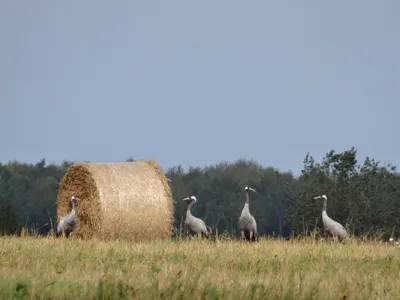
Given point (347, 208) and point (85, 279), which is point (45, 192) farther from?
point (85, 279)

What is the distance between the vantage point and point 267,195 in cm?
6862

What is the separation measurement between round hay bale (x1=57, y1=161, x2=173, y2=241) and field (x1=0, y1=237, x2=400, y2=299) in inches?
139

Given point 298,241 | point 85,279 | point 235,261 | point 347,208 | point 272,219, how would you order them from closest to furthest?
1. point 85,279
2. point 235,261
3. point 298,241
4. point 347,208
5. point 272,219

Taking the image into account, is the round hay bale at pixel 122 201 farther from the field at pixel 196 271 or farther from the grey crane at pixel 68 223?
the field at pixel 196 271

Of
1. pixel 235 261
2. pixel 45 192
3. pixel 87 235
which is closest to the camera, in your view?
pixel 235 261

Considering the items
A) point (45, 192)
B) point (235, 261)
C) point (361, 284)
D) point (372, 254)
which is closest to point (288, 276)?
point (361, 284)

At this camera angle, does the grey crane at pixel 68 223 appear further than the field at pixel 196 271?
Yes

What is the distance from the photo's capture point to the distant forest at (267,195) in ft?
153

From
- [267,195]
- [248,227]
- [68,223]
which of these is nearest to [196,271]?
[68,223]

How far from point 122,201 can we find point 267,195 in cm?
4689

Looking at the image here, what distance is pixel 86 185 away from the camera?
75.0ft

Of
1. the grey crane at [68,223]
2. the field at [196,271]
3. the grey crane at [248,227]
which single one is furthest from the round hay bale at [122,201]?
the field at [196,271]

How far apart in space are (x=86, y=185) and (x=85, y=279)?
1243 centimetres

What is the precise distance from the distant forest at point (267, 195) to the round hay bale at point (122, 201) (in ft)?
17.1
